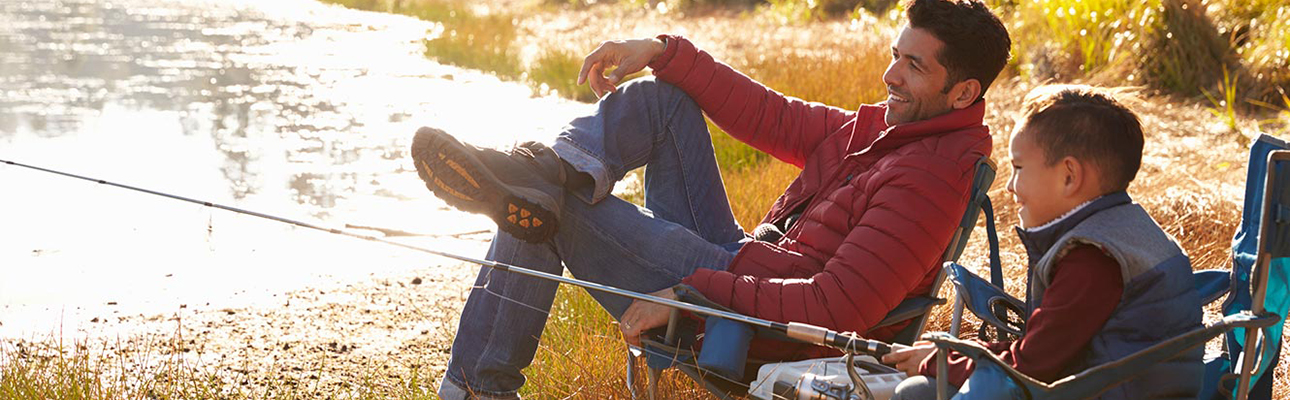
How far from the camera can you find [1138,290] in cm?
208

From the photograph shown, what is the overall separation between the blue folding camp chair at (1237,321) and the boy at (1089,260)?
6 cm

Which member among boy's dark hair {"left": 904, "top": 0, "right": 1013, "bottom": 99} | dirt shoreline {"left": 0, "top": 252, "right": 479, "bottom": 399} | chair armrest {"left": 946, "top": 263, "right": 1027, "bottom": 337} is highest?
boy's dark hair {"left": 904, "top": 0, "right": 1013, "bottom": 99}

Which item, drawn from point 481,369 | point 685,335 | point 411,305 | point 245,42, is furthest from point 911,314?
point 245,42

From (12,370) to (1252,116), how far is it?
6486 mm

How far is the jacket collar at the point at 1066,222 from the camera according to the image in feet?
7.02

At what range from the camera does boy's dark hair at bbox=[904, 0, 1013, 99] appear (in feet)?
9.02

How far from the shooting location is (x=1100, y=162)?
7.06 ft

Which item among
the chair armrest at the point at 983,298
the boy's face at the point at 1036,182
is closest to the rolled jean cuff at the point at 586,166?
the chair armrest at the point at 983,298

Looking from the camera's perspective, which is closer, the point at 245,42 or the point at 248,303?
the point at 248,303

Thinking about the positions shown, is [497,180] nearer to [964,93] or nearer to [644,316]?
[644,316]

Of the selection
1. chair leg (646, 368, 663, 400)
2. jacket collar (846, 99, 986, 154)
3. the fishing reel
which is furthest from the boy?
chair leg (646, 368, 663, 400)

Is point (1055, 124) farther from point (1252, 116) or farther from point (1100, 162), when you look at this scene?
point (1252, 116)

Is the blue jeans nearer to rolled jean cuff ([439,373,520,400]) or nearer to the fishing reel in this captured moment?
rolled jean cuff ([439,373,520,400])

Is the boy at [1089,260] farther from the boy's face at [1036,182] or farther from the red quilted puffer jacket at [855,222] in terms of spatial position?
the red quilted puffer jacket at [855,222]
